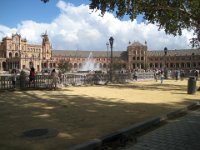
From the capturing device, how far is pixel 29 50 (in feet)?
534

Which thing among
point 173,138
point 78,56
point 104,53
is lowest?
point 173,138

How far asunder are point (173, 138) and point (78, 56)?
171 meters

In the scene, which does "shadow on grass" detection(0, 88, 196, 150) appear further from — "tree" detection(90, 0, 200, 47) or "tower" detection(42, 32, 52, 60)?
"tower" detection(42, 32, 52, 60)

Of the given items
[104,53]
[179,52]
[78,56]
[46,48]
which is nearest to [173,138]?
[46,48]

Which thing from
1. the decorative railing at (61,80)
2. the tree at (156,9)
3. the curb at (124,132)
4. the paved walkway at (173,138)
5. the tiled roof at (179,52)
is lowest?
the paved walkway at (173,138)

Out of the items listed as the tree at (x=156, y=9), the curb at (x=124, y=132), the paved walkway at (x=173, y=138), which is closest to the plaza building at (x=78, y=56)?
the tree at (x=156, y=9)

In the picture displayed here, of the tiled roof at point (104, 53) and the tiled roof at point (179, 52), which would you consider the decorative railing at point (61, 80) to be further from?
the tiled roof at point (104, 53)

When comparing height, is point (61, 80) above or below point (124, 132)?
above

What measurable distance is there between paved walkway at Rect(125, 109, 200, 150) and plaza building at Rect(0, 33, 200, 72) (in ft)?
438

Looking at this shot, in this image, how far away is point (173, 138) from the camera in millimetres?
8891

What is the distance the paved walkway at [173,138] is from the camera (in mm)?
7996

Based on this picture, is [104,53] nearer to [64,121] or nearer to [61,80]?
[61,80]

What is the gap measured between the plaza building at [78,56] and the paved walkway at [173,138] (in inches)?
5255

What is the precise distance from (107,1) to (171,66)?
151 meters
